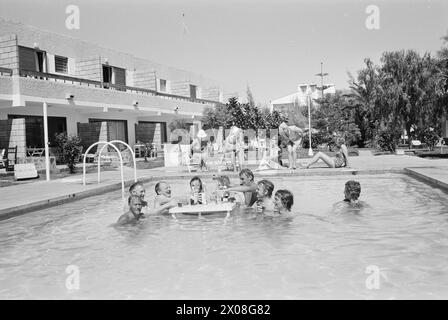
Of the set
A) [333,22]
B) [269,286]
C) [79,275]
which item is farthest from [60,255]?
[333,22]

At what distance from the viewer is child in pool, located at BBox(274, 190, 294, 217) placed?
7614mm

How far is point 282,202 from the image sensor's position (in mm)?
7641

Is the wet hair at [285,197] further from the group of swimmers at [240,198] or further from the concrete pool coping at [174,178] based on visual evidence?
the concrete pool coping at [174,178]

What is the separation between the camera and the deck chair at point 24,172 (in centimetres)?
1408

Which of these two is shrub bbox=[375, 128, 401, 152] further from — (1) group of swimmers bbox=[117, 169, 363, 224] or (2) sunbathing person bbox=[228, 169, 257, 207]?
(2) sunbathing person bbox=[228, 169, 257, 207]

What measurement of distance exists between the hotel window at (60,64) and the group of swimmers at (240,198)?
56.6ft

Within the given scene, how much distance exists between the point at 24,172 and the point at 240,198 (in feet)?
28.5

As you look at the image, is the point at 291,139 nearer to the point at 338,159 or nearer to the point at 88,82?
the point at 338,159

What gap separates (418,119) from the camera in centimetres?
2623

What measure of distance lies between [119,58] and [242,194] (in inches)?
841

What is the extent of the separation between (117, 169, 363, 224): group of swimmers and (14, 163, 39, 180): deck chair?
7.43m

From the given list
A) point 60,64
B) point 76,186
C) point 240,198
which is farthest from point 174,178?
point 60,64

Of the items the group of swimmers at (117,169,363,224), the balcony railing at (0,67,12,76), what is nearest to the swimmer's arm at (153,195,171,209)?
the group of swimmers at (117,169,363,224)

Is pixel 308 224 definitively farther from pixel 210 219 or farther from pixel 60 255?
pixel 60 255
